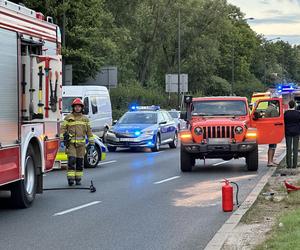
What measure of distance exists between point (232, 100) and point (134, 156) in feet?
17.9

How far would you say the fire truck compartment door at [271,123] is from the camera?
56.9ft

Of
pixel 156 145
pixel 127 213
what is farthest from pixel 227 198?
pixel 156 145

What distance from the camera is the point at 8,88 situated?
964 cm

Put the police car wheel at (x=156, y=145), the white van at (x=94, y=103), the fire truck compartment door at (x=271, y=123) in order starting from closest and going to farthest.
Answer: the fire truck compartment door at (x=271, y=123) → the police car wheel at (x=156, y=145) → the white van at (x=94, y=103)

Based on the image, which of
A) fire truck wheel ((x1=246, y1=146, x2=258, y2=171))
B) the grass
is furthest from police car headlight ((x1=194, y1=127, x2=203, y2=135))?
the grass

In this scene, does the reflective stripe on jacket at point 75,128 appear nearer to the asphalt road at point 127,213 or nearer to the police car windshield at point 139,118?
the asphalt road at point 127,213

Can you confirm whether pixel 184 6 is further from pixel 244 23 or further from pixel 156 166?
pixel 156 166

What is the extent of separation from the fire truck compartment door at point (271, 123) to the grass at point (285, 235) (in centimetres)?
870

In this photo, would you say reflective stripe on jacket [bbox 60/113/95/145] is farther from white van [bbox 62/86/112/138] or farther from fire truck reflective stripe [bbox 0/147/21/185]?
white van [bbox 62/86/112/138]

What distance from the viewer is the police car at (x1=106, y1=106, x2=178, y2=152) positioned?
78.4ft

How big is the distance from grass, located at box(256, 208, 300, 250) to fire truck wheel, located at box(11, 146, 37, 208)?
4.20 m

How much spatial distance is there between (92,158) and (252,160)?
14.1 ft

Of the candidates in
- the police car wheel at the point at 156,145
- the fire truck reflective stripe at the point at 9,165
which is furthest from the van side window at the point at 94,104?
the fire truck reflective stripe at the point at 9,165

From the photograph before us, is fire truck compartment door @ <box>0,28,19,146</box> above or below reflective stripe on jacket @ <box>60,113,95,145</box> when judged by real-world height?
above
